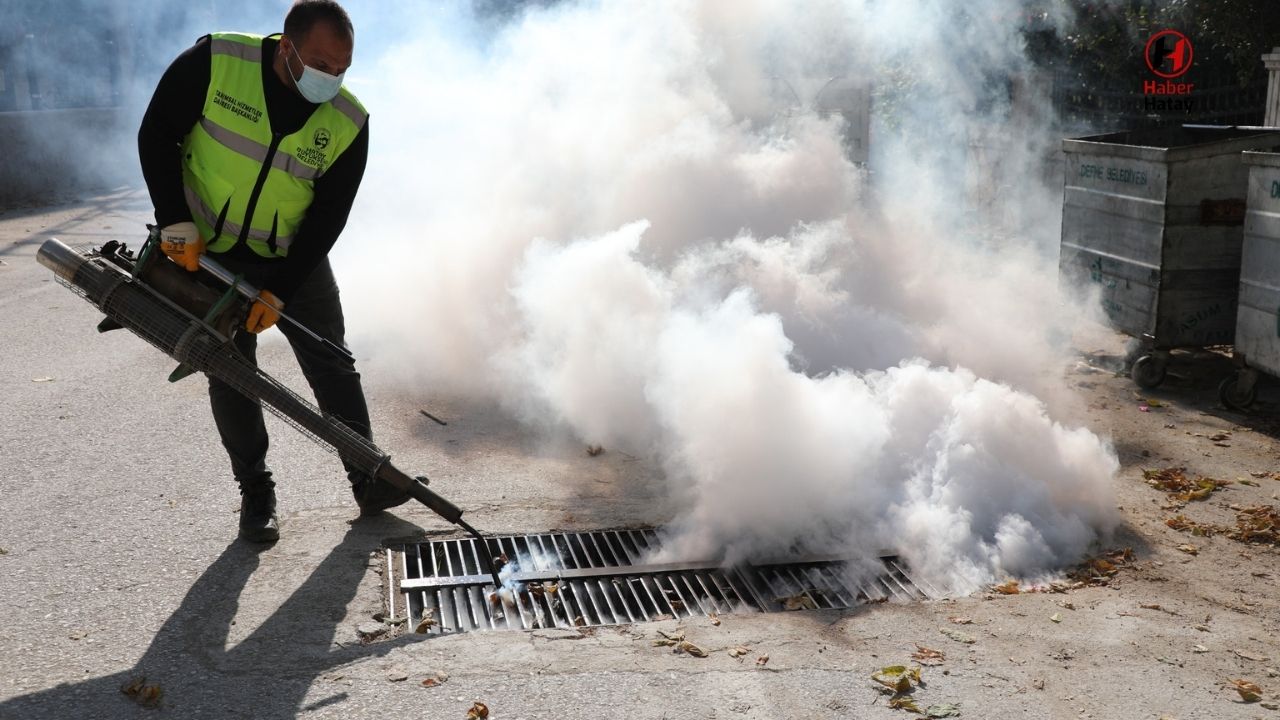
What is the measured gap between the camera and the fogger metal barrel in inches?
141

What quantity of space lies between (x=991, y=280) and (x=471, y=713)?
6.63 meters

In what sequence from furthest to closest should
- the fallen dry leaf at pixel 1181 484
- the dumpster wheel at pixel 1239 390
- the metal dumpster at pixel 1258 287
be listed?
the dumpster wheel at pixel 1239 390 → the metal dumpster at pixel 1258 287 → the fallen dry leaf at pixel 1181 484

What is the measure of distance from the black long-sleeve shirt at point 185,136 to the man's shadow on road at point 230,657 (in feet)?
3.19

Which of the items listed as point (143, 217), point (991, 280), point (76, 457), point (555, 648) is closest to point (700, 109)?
point (991, 280)

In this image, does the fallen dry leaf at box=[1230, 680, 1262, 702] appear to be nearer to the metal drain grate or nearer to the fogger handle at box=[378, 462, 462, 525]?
the metal drain grate

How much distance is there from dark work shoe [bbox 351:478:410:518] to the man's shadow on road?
38 cm

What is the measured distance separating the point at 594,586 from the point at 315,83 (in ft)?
6.31

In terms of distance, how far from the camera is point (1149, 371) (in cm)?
656

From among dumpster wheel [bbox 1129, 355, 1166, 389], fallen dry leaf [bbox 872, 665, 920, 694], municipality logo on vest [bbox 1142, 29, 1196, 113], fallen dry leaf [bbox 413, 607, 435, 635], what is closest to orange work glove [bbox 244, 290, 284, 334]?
fallen dry leaf [bbox 413, 607, 435, 635]

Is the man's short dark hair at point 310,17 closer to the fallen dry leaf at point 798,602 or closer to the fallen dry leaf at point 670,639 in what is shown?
the fallen dry leaf at point 670,639

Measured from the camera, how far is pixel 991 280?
8617 mm

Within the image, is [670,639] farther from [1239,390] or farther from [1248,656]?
[1239,390]

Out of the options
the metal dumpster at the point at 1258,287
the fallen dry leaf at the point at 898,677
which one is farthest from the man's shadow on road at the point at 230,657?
the metal dumpster at the point at 1258,287

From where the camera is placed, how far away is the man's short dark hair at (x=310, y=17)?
11.8 feet
